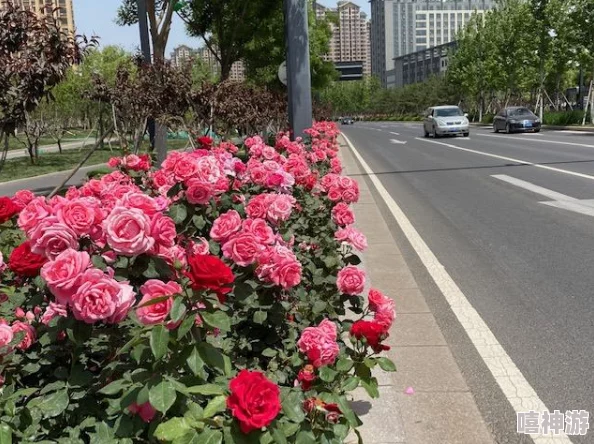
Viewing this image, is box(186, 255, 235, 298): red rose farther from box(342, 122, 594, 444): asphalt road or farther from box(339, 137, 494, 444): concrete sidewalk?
box(342, 122, 594, 444): asphalt road

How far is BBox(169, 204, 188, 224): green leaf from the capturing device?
245 cm

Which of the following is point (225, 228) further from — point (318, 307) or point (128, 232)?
point (318, 307)

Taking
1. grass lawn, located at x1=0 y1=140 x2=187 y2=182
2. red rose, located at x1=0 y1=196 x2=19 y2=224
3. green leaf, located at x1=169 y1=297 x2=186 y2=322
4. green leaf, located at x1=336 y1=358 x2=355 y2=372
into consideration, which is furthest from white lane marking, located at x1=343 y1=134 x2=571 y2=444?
grass lawn, located at x1=0 y1=140 x2=187 y2=182

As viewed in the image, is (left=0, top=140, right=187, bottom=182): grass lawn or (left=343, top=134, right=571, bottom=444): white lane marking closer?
(left=343, top=134, right=571, bottom=444): white lane marking

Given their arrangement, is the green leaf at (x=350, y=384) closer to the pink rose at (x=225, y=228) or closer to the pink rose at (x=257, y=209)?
the pink rose at (x=225, y=228)

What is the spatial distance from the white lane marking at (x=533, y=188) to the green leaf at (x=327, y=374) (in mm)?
9446

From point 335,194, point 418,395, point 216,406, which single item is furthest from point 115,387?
point 335,194

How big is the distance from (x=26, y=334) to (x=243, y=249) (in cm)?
76

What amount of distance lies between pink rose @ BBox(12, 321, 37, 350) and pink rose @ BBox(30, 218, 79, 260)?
0.95 feet

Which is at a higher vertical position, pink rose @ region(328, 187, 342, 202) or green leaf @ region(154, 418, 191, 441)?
pink rose @ region(328, 187, 342, 202)

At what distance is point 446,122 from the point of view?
3281cm

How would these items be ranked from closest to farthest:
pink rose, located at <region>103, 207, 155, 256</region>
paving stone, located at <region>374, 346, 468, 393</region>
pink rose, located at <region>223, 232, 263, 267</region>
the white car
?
pink rose, located at <region>103, 207, 155, 256</region>, pink rose, located at <region>223, 232, 263, 267</region>, paving stone, located at <region>374, 346, 468, 393</region>, the white car

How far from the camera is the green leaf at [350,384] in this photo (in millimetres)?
2301

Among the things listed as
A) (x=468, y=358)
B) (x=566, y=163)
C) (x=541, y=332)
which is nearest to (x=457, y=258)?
(x=541, y=332)
